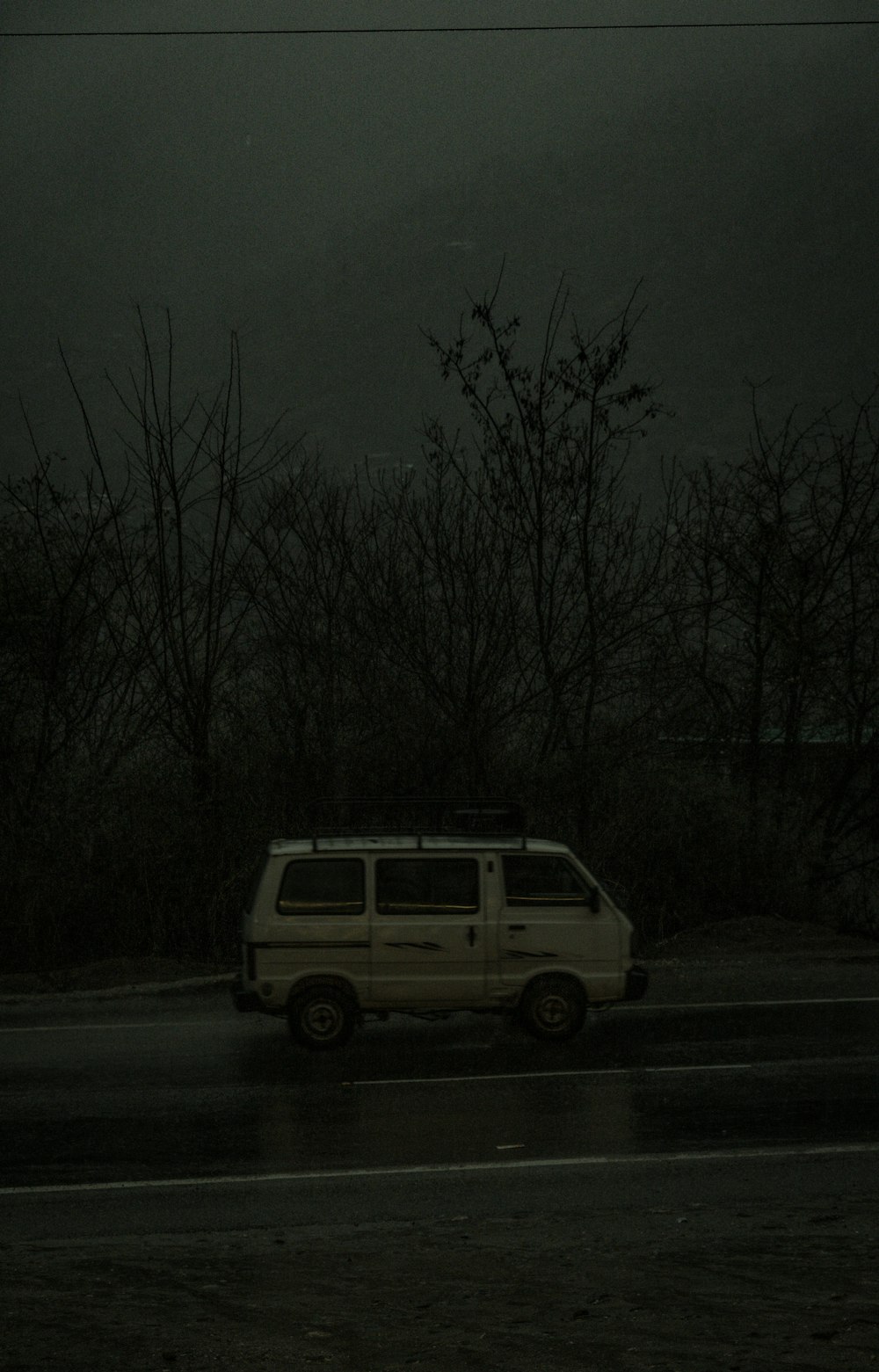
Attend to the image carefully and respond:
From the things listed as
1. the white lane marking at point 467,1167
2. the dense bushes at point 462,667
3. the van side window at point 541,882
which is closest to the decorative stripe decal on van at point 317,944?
the van side window at point 541,882

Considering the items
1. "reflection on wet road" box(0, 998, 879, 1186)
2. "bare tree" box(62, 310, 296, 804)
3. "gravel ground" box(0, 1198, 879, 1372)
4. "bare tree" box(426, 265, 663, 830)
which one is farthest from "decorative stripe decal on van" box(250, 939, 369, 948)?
"bare tree" box(426, 265, 663, 830)

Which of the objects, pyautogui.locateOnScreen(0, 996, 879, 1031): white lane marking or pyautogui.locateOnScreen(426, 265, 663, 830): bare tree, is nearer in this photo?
pyautogui.locateOnScreen(0, 996, 879, 1031): white lane marking

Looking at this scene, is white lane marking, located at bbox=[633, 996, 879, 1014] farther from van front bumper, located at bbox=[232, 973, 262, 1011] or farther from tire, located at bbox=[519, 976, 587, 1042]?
van front bumper, located at bbox=[232, 973, 262, 1011]

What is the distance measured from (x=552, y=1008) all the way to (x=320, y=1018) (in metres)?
2.09

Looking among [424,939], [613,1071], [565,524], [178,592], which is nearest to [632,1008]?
[613,1071]

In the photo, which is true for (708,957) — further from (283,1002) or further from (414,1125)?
(414,1125)

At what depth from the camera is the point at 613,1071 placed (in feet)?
38.4

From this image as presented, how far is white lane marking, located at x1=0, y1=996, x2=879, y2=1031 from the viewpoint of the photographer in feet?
45.0

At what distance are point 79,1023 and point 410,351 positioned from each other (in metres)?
163

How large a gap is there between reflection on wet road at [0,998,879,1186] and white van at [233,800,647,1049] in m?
0.41

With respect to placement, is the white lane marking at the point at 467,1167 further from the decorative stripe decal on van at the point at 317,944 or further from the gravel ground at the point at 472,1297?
the decorative stripe decal on van at the point at 317,944

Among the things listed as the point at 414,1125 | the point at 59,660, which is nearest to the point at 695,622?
the point at 59,660

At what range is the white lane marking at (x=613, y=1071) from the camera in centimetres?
1140

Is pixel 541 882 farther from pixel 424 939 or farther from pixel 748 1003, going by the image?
pixel 748 1003
